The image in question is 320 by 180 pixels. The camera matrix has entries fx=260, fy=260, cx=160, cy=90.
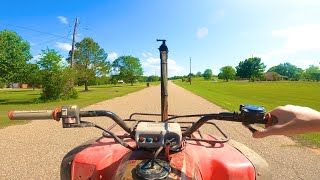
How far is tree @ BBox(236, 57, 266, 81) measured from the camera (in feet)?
414

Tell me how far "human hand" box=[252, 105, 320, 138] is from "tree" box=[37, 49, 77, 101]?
78.6 feet

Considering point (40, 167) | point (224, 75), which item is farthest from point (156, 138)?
point (224, 75)

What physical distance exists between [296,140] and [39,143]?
8184 mm

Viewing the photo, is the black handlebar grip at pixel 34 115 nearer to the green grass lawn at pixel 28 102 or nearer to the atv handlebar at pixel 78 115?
the atv handlebar at pixel 78 115

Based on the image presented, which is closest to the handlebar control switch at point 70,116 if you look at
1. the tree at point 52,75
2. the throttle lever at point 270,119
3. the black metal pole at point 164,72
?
the black metal pole at point 164,72

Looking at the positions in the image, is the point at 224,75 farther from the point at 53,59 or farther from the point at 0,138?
the point at 0,138

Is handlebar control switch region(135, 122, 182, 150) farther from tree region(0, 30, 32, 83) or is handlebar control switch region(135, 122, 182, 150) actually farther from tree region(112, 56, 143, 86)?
tree region(112, 56, 143, 86)

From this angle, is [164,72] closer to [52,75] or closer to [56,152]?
[56,152]

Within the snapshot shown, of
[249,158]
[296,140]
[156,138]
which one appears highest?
[156,138]

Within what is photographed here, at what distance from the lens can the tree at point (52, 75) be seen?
75.4 ft

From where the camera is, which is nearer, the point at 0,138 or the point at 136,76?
the point at 0,138

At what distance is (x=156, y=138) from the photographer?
1.75m

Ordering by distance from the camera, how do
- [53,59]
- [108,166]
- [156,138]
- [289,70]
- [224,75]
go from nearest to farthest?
[156,138] < [108,166] < [53,59] < [224,75] < [289,70]

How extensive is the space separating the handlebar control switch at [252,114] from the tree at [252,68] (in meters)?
130
